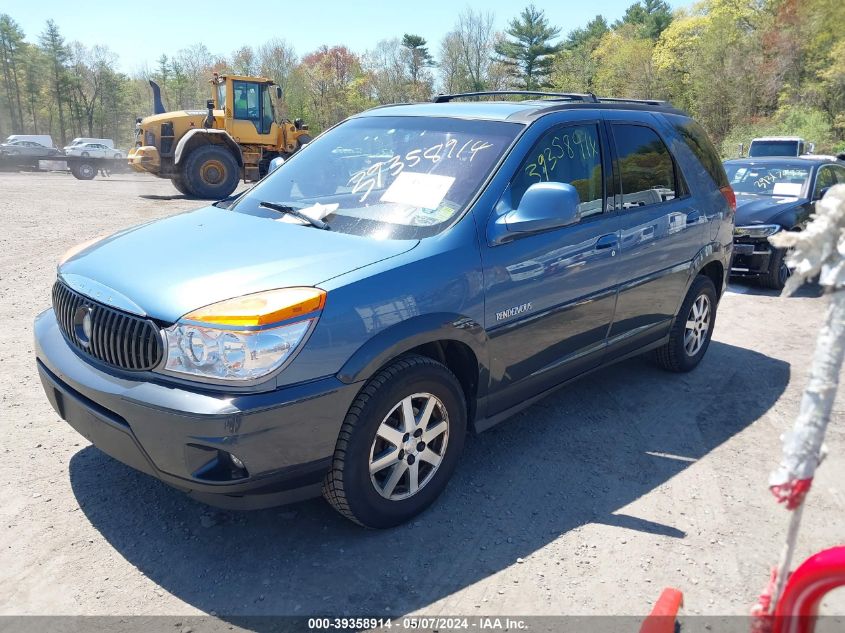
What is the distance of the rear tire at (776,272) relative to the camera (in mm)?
8320

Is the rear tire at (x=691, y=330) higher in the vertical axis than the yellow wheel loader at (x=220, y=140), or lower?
lower

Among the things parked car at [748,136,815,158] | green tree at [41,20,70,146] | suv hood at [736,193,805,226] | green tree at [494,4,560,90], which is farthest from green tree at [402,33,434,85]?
suv hood at [736,193,805,226]

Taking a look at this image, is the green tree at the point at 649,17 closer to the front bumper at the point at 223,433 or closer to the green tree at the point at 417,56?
the green tree at the point at 417,56

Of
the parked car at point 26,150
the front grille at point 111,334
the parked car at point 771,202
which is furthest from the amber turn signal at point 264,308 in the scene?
the parked car at point 26,150

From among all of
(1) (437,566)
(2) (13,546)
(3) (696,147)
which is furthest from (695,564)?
(3) (696,147)

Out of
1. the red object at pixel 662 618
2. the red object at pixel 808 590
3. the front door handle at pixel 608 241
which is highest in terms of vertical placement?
the front door handle at pixel 608 241

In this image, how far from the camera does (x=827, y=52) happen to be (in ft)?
112

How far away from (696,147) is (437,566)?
12.6ft

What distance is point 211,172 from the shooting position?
17406mm

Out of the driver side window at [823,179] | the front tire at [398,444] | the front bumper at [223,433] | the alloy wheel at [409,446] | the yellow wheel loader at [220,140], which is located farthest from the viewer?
the yellow wheel loader at [220,140]

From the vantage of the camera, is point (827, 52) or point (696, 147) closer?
point (696, 147)

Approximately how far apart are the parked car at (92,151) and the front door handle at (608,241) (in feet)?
102

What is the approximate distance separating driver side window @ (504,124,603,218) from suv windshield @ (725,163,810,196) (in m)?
6.38

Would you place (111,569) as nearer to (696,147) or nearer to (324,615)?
(324,615)
